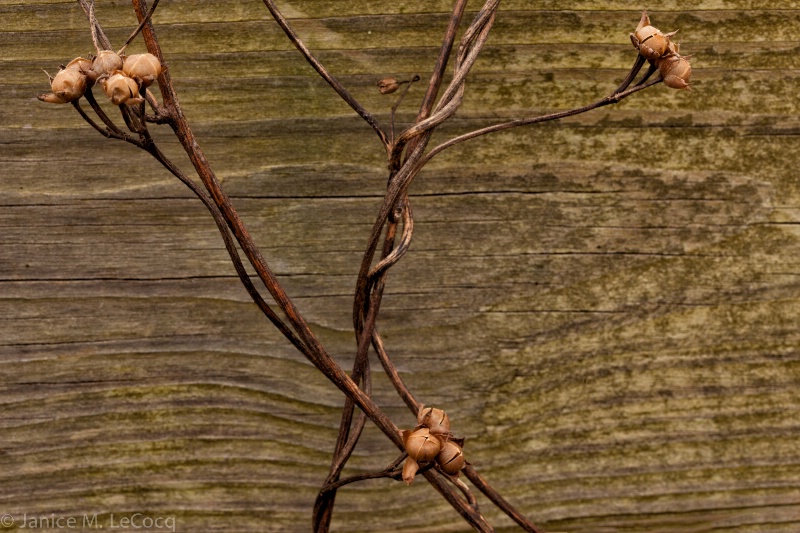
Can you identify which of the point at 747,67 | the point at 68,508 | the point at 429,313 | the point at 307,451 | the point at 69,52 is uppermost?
the point at 747,67

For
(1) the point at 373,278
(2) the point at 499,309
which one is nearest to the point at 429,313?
(2) the point at 499,309

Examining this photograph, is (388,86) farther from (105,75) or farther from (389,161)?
(105,75)

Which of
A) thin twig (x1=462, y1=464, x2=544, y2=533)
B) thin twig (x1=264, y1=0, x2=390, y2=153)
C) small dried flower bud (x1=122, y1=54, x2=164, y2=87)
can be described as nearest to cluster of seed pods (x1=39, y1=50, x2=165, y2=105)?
small dried flower bud (x1=122, y1=54, x2=164, y2=87)

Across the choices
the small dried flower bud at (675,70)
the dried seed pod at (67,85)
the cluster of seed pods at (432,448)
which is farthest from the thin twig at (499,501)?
the dried seed pod at (67,85)

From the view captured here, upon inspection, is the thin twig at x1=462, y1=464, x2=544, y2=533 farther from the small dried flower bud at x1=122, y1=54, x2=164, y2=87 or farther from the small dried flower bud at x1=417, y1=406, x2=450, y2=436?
the small dried flower bud at x1=122, y1=54, x2=164, y2=87

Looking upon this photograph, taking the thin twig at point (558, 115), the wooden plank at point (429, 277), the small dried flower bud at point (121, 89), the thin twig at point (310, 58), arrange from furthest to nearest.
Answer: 1. the wooden plank at point (429, 277)
2. the thin twig at point (310, 58)
3. the thin twig at point (558, 115)
4. the small dried flower bud at point (121, 89)

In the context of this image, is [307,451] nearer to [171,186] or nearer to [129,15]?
[171,186]

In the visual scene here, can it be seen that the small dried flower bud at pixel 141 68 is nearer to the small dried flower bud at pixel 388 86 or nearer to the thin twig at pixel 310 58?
the thin twig at pixel 310 58
